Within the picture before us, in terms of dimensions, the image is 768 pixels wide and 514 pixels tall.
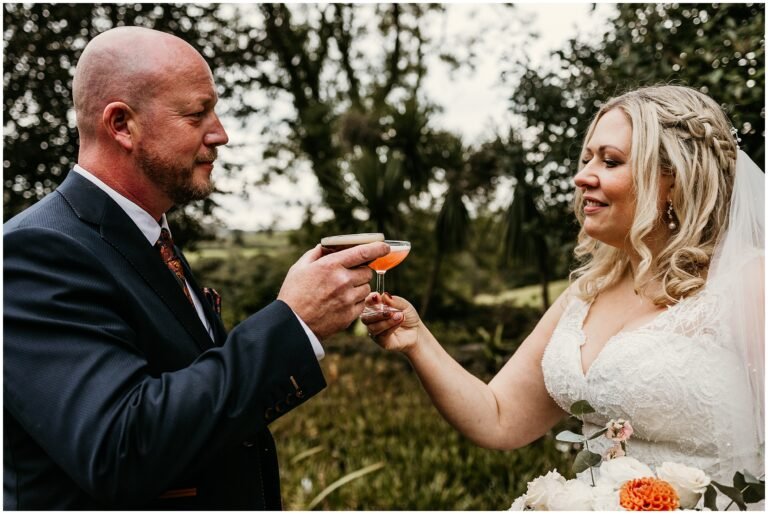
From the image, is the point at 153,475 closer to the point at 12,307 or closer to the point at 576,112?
the point at 12,307

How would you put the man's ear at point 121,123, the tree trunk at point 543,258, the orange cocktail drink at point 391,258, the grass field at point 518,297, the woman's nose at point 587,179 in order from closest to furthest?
the man's ear at point 121,123
the orange cocktail drink at point 391,258
the woman's nose at point 587,179
the tree trunk at point 543,258
the grass field at point 518,297

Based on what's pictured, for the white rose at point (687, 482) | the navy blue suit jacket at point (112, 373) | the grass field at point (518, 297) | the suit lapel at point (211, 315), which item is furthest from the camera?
the grass field at point (518, 297)

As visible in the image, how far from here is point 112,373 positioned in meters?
1.59

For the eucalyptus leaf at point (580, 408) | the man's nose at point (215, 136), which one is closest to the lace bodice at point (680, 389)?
the eucalyptus leaf at point (580, 408)

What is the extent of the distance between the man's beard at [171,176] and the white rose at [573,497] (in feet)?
4.54

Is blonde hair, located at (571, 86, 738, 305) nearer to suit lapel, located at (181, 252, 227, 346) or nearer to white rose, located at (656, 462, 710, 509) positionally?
white rose, located at (656, 462, 710, 509)

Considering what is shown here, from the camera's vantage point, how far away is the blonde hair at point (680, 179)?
263 centimetres

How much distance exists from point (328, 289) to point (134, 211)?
676 millimetres

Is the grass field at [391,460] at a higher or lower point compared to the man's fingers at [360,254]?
lower

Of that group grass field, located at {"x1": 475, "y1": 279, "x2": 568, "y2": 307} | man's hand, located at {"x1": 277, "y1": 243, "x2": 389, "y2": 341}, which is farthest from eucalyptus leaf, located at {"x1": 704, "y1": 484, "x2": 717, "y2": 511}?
grass field, located at {"x1": 475, "y1": 279, "x2": 568, "y2": 307}

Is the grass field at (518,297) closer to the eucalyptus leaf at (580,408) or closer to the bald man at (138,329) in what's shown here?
the eucalyptus leaf at (580,408)

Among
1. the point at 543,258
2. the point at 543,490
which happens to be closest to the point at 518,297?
the point at 543,258

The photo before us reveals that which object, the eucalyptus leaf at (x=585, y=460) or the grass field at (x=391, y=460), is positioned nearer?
the eucalyptus leaf at (x=585, y=460)

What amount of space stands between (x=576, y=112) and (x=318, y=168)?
6992 millimetres
